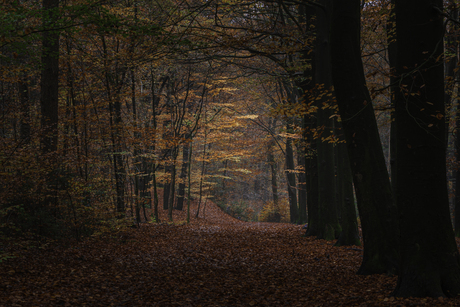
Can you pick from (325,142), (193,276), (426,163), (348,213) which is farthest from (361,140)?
(325,142)

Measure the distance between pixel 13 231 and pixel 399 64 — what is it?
8976mm

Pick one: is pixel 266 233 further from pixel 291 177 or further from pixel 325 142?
pixel 291 177

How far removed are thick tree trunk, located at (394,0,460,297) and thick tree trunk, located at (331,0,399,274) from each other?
4.40ft

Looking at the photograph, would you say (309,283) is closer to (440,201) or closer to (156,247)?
(440,201)

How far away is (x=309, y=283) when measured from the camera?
574 centimetres

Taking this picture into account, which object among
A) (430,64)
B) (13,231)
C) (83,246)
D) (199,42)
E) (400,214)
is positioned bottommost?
(83,246)

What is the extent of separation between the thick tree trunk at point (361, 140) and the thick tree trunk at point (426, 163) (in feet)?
4.40

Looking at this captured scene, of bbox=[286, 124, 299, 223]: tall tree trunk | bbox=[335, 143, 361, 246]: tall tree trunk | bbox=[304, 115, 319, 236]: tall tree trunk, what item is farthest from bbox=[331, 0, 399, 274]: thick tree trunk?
bbox=[286, 124, 299, 223]: tall tree trunk

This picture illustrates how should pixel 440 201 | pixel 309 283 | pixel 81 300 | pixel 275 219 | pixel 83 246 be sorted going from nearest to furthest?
pixel 440 201 → pixel 81 300 → pixel 309 283 → pixel 83 246 → pixel 275 219

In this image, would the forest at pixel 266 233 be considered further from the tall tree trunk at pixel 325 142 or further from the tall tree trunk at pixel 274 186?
the tall tree trunk at pixel 274 186

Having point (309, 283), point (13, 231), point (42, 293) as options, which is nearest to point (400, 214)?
point (309, 283)

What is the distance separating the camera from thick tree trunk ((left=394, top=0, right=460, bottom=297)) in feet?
13.1

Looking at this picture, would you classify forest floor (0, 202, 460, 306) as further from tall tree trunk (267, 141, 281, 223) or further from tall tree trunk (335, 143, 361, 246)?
tall tree trunk (267, 141, 281, 223)

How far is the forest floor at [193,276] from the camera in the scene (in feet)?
15.9
